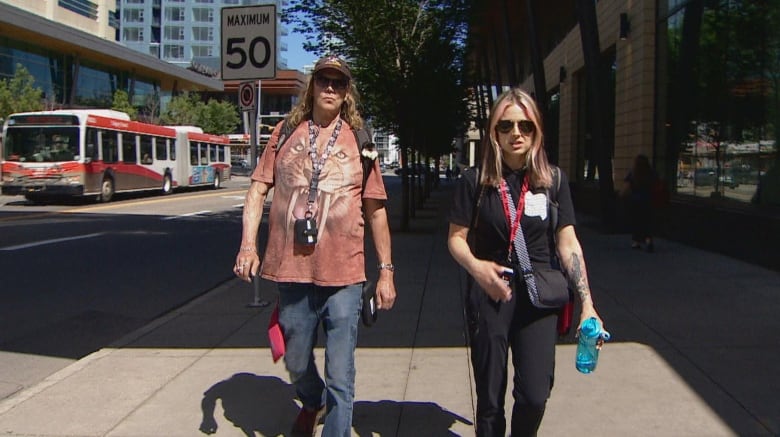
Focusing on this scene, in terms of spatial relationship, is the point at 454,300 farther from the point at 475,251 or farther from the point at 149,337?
the point at 475,251

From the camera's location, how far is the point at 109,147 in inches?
1050

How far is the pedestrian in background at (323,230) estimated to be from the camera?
3631mm

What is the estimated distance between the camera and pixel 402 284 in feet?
31.1

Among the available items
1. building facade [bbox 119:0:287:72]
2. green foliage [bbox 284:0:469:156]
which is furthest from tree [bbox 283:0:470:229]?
building facade [bbox 119:0:287:72]

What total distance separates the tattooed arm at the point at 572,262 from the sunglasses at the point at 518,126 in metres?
0.46

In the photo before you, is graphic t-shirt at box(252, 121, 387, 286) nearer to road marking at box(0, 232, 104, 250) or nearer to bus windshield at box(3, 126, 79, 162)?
road marking at box(0, 232, 104, 250)

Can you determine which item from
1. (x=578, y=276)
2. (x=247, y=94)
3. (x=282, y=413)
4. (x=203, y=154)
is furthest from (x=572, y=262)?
(x=203, y=154)

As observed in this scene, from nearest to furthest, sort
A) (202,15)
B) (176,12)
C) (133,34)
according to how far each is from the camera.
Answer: (176,12) < (202,15) < (133,34)

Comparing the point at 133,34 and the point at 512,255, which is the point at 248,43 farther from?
the point at 133,34

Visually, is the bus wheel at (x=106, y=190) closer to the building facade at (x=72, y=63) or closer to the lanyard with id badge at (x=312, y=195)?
the building facade at (x=72, y=63)

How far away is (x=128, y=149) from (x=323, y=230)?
2669cm

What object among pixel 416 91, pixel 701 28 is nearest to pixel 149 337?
pixel 701 28

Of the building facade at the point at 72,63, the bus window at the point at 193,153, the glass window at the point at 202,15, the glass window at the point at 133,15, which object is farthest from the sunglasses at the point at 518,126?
the glass window at the point at 133,15

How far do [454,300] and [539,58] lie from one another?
14.2 metres
